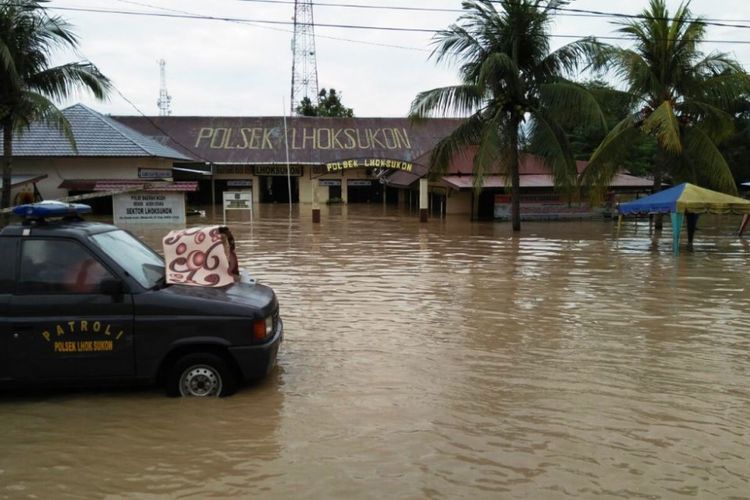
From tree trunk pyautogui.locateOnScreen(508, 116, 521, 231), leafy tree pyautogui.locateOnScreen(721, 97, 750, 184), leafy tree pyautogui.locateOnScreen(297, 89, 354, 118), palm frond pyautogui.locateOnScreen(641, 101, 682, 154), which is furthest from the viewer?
leafy tree pyautogui.locateOnScreen(297, 89, 354, 118)

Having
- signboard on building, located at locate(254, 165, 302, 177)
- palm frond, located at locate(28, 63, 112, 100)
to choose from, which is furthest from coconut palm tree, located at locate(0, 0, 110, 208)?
signboard on building, located at locate(254, 165, 302, 177)

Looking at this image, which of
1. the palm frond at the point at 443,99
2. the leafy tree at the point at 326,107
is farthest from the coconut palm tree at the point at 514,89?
the leafy tree at the point at 326,107

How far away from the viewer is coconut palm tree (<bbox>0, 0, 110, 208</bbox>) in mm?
19703

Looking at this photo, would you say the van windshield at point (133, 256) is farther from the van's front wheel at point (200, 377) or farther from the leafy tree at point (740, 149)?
the leafy tree at point (740, 149)

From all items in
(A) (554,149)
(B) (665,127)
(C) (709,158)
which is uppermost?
(B) (665,127)

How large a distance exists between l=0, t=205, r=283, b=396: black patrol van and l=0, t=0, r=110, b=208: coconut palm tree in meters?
15.8

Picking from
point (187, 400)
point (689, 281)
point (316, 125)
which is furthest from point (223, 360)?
point (316, 125)

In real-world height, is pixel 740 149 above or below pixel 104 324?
above

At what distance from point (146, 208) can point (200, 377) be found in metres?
21.6

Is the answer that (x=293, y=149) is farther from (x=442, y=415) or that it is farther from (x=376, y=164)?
(x=442, y=415)

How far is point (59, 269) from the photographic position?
5535 millimetres

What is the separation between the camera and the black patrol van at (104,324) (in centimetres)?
→ 538

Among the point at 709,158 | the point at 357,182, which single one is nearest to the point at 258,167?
the point at 357,182

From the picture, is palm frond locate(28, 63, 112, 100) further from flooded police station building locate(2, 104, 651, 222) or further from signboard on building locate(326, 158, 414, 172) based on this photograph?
signboard on building locate(326, 158, 414, 172)
